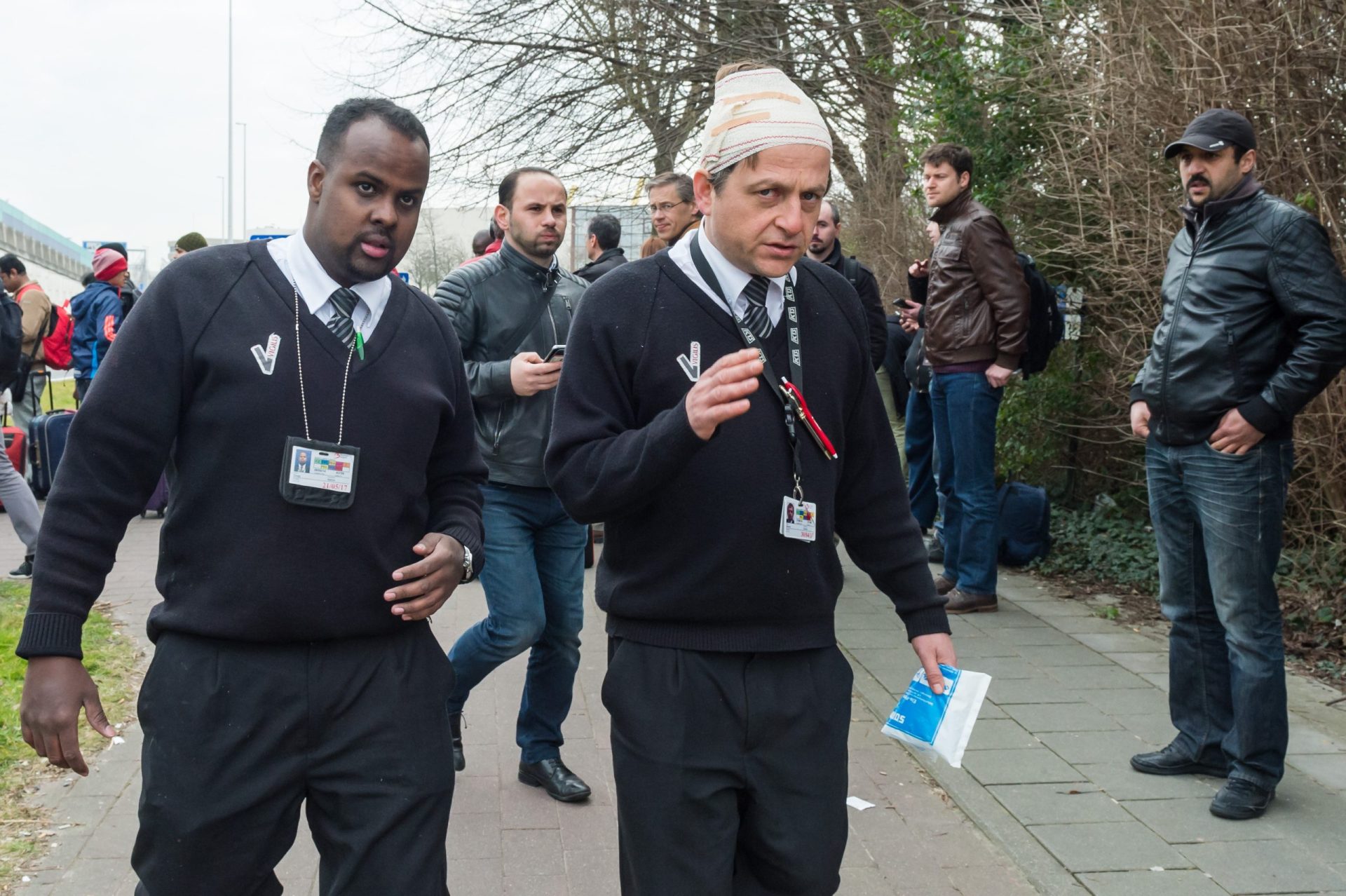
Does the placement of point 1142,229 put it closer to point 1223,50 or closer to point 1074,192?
point 1074,192

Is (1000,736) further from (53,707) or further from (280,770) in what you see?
(53,707)

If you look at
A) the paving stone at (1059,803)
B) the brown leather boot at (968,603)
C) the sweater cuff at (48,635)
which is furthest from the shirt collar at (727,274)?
the brown leather boot at (968,603)

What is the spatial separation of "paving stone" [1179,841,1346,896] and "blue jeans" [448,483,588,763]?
216 centimetres

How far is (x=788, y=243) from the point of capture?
8.44 ft

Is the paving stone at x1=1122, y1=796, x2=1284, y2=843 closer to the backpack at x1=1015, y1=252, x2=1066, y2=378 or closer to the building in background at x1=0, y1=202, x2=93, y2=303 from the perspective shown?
the backpack at x1=1015, y1=252, x2=1066, y2=378

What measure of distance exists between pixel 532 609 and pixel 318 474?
6.71ft

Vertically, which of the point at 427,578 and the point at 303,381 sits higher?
the point at 303,381

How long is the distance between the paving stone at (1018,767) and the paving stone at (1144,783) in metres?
0.10

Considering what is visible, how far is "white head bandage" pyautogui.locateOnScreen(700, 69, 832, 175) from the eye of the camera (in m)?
2.55

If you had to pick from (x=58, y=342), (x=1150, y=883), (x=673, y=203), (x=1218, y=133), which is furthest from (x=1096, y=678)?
(x=58, y=342)

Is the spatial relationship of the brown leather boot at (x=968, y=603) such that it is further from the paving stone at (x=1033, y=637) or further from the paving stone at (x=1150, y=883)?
the paving stone at (x=1150, y=883)

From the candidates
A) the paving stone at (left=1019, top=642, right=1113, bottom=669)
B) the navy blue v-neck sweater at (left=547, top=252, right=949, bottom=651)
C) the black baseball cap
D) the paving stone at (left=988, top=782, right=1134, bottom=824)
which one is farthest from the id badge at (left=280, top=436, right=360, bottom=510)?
the paving stone at (left=1019, top=642, right=1113, bottom=669)

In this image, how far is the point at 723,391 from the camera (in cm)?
225

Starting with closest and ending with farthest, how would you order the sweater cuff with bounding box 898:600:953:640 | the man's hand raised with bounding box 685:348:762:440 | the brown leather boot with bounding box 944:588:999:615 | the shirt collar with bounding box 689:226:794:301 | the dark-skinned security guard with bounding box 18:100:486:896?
the man's hand raised with bounding box 685:348:762:440
the dark-skinned security guard with bounding box 18:100:486:896
the shirt collar with bounding box 689:226:794:301
the sweater cuff with bounding box 898:600:953:640
the brown leather boot with bounding box 944:588:999:615
